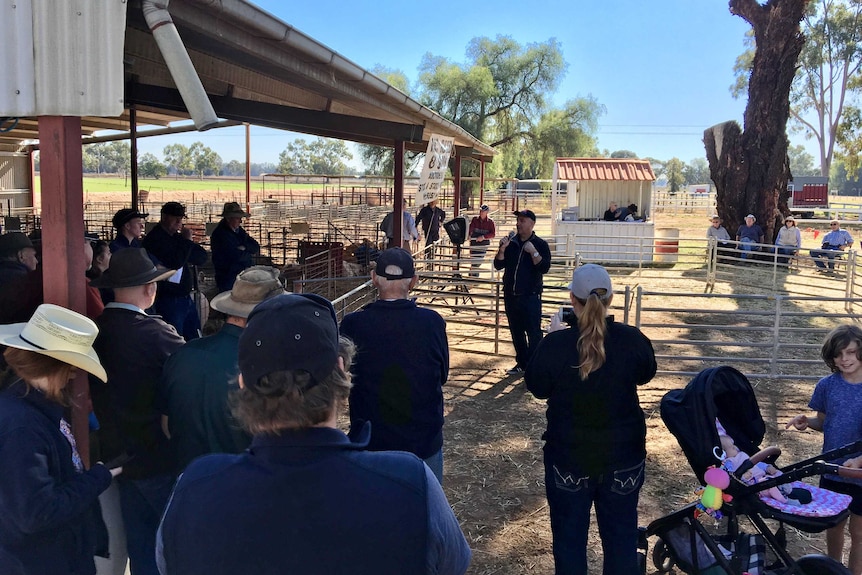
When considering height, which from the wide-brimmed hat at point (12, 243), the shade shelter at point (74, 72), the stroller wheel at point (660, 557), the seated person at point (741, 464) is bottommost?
the stroller wheel at point (660, 557)

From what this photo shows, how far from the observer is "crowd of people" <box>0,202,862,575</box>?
131 cm

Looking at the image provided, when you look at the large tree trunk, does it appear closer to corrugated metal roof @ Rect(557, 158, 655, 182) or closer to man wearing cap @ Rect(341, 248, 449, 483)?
corrugated metal roof @ Rect(557, 158, 655, 182)

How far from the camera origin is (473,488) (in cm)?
505

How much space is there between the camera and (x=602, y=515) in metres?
3.12

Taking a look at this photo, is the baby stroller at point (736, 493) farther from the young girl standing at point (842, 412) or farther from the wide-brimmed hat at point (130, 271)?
the wide-brimmed hat at point (130, 271)

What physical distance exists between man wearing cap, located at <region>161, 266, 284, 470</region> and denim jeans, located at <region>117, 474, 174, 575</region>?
179mm

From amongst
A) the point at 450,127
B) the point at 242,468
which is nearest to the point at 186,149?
the point at 450,127

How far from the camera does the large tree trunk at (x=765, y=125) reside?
20062mm

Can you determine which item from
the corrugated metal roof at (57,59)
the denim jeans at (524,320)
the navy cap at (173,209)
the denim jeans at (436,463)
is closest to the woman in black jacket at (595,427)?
the denim jeans at (436,463)

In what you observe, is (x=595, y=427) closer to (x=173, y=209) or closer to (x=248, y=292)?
(x=248, y=292)

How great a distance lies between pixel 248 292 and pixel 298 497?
5.07ft

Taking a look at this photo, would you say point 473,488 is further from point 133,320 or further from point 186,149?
point 186,149

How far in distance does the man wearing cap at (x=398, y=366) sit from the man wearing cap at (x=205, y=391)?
65 cm

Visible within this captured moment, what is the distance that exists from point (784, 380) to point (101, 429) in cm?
752
